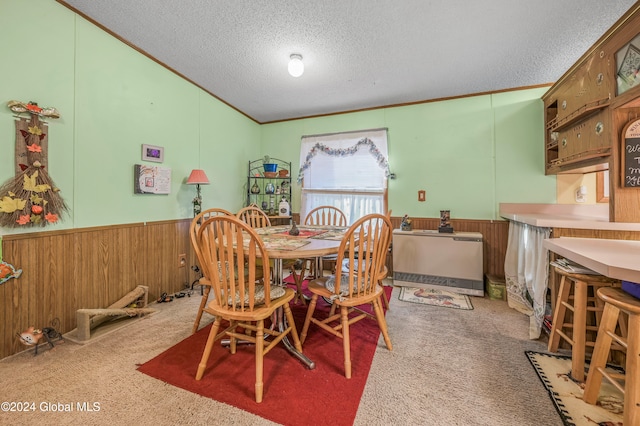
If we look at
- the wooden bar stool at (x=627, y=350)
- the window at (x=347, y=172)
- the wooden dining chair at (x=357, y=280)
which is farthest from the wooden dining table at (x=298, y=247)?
the window at (x=347, y=172)

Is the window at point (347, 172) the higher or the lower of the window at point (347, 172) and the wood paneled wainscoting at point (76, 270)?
the higher

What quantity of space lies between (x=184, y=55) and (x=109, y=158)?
1.21 metres

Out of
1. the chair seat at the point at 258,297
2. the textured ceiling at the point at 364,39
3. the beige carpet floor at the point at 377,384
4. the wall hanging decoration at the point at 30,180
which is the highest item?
the textured ceiling at the point at 364,39

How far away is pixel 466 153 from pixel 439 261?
1.43 metres

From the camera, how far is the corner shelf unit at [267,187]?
13.1 ft

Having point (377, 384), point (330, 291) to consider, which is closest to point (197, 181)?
point (330, 291)

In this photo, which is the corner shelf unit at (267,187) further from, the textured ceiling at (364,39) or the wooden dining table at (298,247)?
the wooden dining table at (298,247)

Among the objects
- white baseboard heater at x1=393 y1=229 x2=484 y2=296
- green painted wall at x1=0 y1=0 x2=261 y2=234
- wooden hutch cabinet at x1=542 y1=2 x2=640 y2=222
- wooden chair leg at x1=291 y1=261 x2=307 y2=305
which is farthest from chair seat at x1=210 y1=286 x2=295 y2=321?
wooden hutch cabinet at x1=542 y1=2 x2=640 y2=222

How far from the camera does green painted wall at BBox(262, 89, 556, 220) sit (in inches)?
118

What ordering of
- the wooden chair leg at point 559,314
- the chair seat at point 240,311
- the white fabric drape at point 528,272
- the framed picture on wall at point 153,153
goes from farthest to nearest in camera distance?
the framed picture on wall at point 153,153
the white fabric drape at point 528,272
the wooden chair leg at point 559,314
the chair seat at point 240,311

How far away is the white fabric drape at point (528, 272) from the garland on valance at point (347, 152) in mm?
1665

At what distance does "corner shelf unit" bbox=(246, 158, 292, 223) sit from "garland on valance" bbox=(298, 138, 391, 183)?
288mm

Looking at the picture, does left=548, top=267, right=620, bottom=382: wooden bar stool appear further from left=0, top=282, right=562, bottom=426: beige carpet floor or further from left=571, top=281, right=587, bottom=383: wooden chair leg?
left=0, top=282, right=562, bottom=426: beige carpet floor

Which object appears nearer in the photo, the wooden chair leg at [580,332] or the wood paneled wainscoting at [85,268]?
the wooden chair leg at [580,332]
